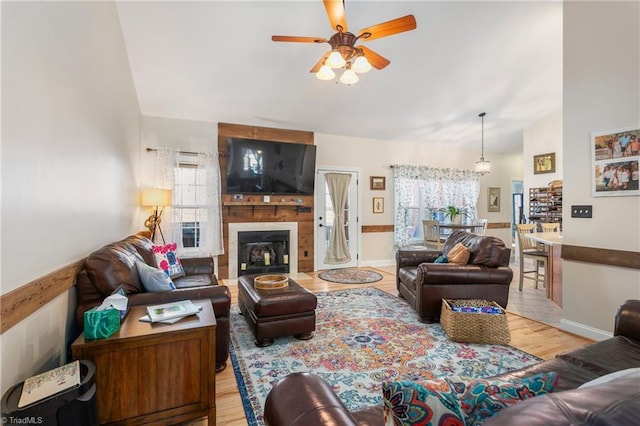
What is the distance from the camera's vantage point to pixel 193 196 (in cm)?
482

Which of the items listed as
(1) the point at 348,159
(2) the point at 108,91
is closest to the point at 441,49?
(1) the point at 348,159

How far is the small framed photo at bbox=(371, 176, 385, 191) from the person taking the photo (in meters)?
6.23

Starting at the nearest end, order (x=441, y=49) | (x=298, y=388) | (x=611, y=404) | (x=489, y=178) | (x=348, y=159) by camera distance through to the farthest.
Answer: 1. (x=611, y=404)
2. (x=298, y=388)
3. (x=441, y=49)
4. (x=348, y=159)
5. (x=489, y=178)

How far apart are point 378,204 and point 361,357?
4.20 metres

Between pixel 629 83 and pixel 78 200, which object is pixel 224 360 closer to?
pixel 78 200

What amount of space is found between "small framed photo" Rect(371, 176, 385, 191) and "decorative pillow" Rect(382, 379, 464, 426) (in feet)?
18.5

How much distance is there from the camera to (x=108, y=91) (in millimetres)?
2771

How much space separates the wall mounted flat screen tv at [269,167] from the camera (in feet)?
16.2

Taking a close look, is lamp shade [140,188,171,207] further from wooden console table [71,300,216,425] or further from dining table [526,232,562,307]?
dining table [526,232,562,307]

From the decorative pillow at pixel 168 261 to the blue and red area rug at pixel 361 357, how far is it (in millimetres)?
823

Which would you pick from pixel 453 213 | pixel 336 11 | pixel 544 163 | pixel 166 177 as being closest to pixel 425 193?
pixel 453 213

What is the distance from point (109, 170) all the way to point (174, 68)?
1738 millimetres

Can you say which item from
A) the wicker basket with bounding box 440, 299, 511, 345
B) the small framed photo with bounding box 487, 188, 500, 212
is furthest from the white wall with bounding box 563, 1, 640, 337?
the small framed photo with bounding box 487, 188, 500, 212

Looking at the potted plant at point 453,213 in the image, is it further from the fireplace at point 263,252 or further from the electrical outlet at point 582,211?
the fireplace at point 263,252
